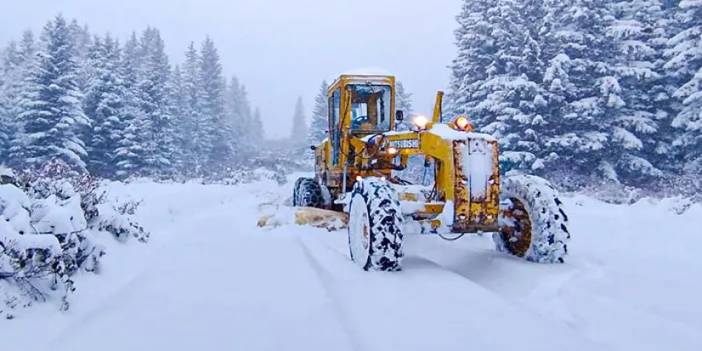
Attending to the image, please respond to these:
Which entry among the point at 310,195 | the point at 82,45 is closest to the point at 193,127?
the point at 82,45

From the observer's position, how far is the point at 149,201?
39.0ft

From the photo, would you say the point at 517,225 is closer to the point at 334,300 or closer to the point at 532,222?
the point at 532,222

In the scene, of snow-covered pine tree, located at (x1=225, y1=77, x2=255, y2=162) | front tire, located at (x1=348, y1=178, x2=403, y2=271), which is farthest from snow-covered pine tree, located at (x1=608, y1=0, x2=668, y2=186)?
snow-covered pine tree, located at (x1=225, y1=77, x2=255, y2=162)

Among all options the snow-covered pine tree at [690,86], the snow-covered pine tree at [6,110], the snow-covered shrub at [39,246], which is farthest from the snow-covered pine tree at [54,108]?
the snow-covered pine tree at [690,86]

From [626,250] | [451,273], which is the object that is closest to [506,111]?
[626,250]

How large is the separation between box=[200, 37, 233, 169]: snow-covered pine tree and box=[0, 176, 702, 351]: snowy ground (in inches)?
1763

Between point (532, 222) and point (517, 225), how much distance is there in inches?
17.8

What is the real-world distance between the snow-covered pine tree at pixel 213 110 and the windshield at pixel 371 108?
41629mm

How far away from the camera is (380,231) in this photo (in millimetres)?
5977

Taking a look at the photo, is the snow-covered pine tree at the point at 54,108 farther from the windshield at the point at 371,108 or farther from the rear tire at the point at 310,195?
the windshield at the point at 371,108

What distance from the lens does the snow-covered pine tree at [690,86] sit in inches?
745

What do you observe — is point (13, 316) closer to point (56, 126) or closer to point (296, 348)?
point (296, 348)

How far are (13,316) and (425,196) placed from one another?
492cm

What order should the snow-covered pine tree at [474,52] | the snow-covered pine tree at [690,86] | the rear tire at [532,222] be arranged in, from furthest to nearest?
the snow-covered pine tree at [474,52]
the snow-covered pine tree at [690,86]
the rear tire at [532,222]
